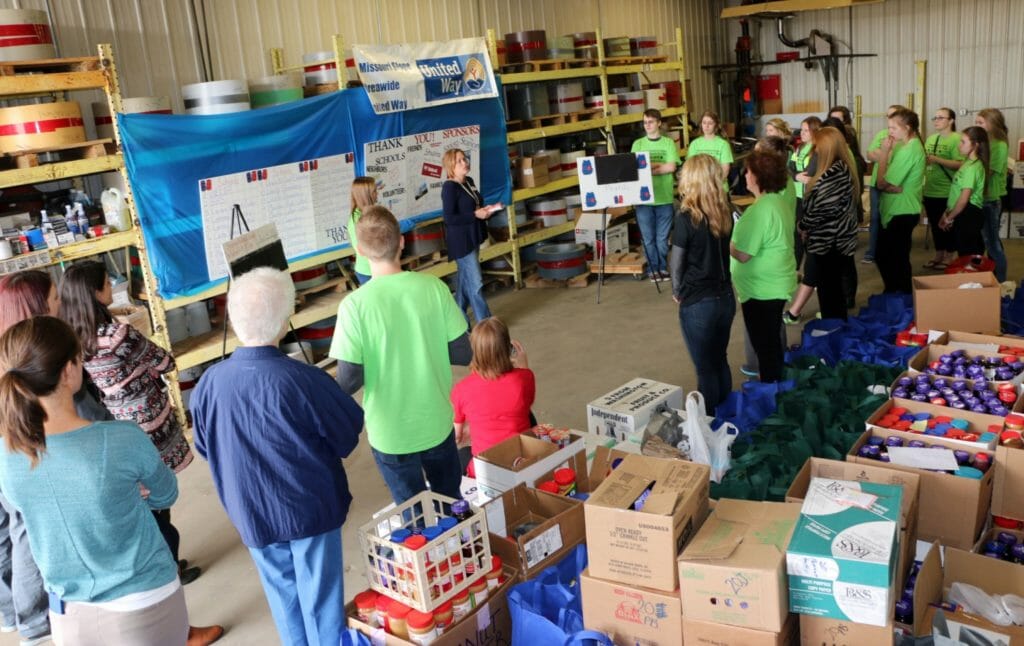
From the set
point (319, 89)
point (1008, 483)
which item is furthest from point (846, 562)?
point (319, 89)

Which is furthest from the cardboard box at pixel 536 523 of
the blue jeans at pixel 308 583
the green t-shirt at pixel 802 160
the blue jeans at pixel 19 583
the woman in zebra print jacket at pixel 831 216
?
the green t-shirt at pixel 802 160

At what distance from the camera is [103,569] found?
7.59 ft

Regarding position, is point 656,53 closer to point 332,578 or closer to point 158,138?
point 158,138

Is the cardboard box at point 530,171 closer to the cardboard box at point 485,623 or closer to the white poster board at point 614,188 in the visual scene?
the white poster board at point 614,188

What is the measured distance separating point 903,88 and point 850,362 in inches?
405

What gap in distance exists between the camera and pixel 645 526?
2.27 metres

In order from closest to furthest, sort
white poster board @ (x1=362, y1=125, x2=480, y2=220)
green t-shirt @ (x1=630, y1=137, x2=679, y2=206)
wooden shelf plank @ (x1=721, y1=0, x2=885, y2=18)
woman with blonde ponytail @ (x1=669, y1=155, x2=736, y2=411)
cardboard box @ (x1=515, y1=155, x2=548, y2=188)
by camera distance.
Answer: woman with blonde ponytail @ (x1=669, y1=155, x2=736, y2=411) → white poster board @ (x1=362, y1=125, x2=480, y2=220) → green t-shirt @ (x1=630, y1=137, x2=679, y2=206) → cardboard box @ (x1=515, y1=155, x2=548, y2=188) → wooden shelf plank @ (x1=721, y1=0, x2=885, y2=18)

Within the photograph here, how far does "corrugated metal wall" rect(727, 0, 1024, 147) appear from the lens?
12188mm

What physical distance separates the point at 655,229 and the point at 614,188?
2.49 feet

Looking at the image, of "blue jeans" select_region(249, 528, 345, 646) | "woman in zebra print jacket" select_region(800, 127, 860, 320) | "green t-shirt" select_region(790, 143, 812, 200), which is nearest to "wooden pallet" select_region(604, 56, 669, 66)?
"green t-shirt" select_region(790, 143, 812, 200)

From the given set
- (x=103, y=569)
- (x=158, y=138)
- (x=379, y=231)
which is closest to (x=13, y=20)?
(x=158, y=138)

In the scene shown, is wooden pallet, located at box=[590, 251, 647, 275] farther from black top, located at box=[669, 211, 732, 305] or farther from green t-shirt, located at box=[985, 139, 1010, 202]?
black top, located at box=[669, 211, 732, 305]

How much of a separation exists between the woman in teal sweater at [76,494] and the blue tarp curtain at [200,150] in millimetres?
3436

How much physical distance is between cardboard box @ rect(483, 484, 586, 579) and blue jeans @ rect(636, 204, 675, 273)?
5.63 m
